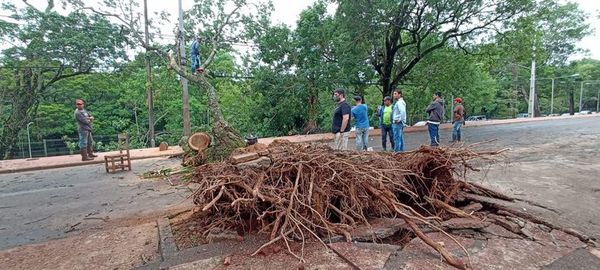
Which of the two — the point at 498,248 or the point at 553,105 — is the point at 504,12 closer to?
the point at 498,248

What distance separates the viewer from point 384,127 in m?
8.28

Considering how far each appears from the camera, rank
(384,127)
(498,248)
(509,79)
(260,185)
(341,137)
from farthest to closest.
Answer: (509,79) < (384,127) < (341,137) < (260,185) < (498,248)

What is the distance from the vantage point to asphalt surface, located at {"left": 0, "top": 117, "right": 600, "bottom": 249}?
12.6 ft

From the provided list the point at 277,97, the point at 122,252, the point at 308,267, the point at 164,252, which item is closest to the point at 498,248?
the point at 308,267

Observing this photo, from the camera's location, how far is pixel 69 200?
208 inches

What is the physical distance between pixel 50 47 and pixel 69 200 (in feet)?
42.8

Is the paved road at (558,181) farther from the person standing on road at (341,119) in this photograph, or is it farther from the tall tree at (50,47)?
the tall tree at (50,47)

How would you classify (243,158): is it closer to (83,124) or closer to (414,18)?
(83,124)

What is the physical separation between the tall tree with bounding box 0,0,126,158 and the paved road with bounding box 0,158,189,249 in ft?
29.8

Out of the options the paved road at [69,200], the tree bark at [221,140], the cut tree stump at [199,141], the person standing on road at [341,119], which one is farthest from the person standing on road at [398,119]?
the paved road at [69,200]

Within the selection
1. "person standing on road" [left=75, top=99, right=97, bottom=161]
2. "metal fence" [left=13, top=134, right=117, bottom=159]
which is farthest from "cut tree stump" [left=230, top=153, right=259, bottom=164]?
"metal fence" [left=13, top=134, right=117, bottom=159]

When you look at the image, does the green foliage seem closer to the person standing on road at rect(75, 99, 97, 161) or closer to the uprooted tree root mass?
the person standing on road at rect(75, 99, 97, 161)

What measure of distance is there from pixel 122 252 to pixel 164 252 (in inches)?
19.4

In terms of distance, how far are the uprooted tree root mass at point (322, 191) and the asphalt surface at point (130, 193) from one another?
2.99 ft
